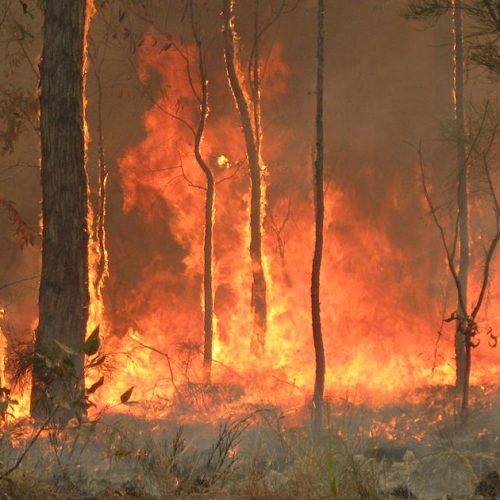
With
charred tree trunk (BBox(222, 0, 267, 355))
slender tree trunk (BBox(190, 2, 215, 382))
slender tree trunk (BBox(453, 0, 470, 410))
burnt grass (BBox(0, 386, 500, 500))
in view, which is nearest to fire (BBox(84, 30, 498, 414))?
charred tree trunk (BBox(222, 0, 267, 355))

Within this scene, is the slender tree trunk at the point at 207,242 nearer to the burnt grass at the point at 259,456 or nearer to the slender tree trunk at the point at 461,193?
the burnt grass at the point at 259,456

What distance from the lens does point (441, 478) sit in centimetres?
680

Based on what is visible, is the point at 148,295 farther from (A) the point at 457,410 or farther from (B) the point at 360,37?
(A) the point at 457,410

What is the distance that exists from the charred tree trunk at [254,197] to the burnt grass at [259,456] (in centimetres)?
246

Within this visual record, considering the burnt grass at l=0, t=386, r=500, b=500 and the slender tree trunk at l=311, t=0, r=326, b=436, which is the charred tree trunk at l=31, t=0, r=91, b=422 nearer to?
the burnt grass at l=0, t=386, r=500, b=500

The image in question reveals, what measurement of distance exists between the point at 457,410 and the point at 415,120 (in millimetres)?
9320

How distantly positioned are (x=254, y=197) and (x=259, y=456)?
9434mm

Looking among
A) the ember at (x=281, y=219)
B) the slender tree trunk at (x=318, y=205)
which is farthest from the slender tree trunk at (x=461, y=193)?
the slender tree trunk at (x=318, y=205)

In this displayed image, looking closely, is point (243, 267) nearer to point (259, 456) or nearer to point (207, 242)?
point (207, 242)

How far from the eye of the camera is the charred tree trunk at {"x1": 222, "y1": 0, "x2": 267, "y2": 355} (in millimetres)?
14781

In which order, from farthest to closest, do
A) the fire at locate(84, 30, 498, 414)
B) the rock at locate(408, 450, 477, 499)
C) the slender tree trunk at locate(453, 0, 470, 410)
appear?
the fire at locate(84, 30, 498, 414) < the slender tree trunk at locate(453, 0, 470, 410) < the rock at locate(408, 450, 477, 499)

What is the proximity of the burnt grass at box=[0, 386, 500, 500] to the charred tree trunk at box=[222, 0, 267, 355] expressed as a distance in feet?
8.07

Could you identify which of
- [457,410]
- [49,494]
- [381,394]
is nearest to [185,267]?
[381,394]

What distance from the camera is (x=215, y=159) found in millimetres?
19609
